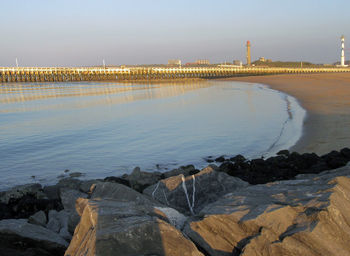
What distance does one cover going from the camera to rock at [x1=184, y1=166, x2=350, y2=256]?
8.55 feet

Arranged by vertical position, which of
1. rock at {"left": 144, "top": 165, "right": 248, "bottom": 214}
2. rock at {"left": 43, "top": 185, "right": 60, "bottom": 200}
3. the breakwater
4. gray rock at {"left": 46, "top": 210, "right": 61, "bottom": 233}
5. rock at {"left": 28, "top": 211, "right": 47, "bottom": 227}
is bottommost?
rock at {"left": 43, "top": 185, "right": 60, "bottom": 200}

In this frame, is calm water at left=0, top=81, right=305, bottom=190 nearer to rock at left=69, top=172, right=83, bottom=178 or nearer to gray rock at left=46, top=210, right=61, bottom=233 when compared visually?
rock at left=69, top=172, right=83, bottom=178

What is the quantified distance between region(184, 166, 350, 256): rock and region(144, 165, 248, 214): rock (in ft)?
3.02

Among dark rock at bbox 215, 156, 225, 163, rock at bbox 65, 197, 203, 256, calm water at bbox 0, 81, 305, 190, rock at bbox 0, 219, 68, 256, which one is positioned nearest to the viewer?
rock at bbox 65, 197, 203, 256

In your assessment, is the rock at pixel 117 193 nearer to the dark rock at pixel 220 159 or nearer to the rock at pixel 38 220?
the rock at pixel 38 220

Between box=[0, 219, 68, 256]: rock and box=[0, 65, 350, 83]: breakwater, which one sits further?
box=[0, 65, 350, 83]: breakwater

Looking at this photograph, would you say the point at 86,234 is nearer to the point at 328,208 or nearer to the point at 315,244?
the point at 315,244

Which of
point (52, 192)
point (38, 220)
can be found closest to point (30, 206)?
point (52, 192)

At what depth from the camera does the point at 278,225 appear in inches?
109

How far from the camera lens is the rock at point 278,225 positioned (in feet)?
8.55

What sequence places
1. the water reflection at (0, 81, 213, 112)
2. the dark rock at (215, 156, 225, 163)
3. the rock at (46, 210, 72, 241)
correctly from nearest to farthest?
the rock at (46, 210, 72, 241)
the dark rock at (215, 156, 225, 163)
the water reflection at (0, 81, 213, 112)

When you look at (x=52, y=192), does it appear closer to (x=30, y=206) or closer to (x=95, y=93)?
(x=30, y=206)

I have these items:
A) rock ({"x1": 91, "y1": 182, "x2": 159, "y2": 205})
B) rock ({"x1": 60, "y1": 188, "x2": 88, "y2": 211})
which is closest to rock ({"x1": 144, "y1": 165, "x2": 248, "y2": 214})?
rock ({"x1": 91, "y1": 182, "x2": 159, "y2": 205})

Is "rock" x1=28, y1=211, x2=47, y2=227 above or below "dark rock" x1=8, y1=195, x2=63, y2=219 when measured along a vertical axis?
above
